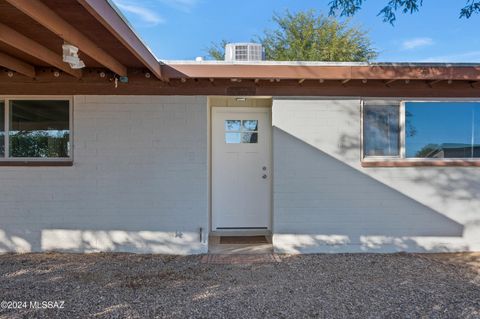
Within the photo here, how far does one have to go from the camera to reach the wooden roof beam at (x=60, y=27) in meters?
2.76

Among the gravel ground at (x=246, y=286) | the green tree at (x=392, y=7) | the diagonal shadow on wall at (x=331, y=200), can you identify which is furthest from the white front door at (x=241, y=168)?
the green tree at (x=392, y=7)

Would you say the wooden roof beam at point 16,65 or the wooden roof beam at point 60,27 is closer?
the wooden roof beam at point 60,27

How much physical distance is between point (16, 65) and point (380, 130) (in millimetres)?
5078

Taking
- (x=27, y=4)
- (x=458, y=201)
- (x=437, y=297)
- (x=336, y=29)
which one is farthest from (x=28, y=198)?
(x=336, y=29)

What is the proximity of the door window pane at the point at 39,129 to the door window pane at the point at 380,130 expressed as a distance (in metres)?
4.44

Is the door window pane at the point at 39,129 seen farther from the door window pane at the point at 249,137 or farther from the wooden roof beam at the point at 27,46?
the door window pane at the point at 249,137

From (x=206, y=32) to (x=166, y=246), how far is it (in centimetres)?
1758

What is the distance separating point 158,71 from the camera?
16.1 ft

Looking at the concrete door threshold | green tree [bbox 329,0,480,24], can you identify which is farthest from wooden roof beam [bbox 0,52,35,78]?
green tree [bbox 329,0,480,24]

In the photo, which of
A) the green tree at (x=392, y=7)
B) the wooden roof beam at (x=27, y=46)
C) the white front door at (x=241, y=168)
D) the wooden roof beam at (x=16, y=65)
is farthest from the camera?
the white front door at (x=241, y=168)

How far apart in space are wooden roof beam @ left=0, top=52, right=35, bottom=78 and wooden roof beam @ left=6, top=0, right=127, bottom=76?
4.13 feet

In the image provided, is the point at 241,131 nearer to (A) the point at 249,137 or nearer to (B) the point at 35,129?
(A) the point at 249,137

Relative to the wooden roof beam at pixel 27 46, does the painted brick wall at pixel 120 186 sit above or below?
below

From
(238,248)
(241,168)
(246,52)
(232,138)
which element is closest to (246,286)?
(238,248)
